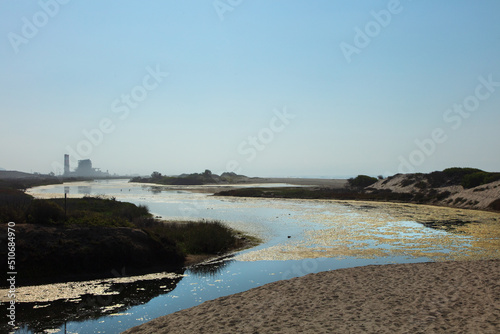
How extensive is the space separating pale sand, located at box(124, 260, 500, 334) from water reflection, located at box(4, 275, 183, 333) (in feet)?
7.39

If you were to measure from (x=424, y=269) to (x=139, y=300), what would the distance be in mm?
10267

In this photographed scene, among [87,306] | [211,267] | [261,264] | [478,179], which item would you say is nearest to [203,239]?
[211,267]

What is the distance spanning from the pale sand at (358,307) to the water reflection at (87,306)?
225 cm

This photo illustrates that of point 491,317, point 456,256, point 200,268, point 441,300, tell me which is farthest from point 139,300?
point 456,256

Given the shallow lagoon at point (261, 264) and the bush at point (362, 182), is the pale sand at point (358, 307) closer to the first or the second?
the shallow lagoon at point (261, 264)

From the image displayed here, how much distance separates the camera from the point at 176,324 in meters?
9.18

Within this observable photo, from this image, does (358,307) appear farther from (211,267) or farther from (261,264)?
(211,267)

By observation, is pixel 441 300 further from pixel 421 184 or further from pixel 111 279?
pixel 421 184

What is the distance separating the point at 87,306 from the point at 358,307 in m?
7.68

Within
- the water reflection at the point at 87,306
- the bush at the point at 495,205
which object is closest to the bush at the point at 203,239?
the water reflection at the point at 87,306

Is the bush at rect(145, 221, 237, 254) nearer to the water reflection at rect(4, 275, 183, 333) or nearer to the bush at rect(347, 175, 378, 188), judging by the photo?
the water reflection at rect(4, 275, 183, 333)

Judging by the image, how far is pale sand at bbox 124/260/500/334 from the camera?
8438mm

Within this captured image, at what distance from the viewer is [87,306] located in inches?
441

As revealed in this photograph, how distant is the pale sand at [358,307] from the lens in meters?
8.44
